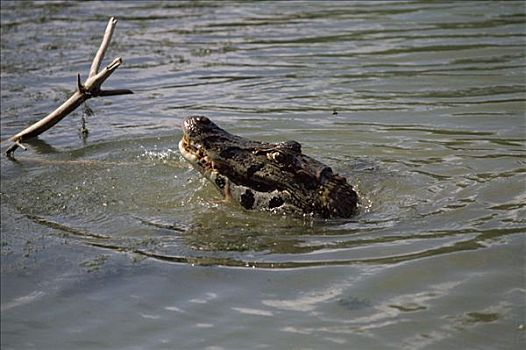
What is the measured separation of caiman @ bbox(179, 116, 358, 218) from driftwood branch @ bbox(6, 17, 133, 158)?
1.48 m

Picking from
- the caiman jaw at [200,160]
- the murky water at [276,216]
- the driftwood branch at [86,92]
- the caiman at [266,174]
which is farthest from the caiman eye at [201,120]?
the driftwood branch at [86,92]

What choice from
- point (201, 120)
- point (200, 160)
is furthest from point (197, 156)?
point (201, 120)

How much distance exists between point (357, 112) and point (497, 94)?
1.42 m

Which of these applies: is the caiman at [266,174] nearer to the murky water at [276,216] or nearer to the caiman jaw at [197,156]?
the caiman jaw at [197,156]

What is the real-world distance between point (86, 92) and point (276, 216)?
2479 mm

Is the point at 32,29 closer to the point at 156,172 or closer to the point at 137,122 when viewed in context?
the point at 137,122

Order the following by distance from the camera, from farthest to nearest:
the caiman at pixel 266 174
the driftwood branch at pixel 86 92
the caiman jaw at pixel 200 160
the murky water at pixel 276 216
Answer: the driftwood branch at pixel 86 92 → the caiman jaw at pixel 200 160 → the caiman at pixel 266 174 → the murky water at pixel 276 216

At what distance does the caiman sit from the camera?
5711 mm

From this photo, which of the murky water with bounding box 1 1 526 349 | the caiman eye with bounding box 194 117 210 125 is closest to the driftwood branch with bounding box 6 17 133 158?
the murky water with bounding box 1 1 526 349

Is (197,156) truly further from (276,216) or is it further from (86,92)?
(86,92)

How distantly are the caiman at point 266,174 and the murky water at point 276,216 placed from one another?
11cm

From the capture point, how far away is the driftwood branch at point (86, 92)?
24.1 ft

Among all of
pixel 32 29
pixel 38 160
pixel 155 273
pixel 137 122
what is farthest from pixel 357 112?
pixel 32 29

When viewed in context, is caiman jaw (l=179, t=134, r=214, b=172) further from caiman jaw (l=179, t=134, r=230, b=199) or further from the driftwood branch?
the driftwood branch
